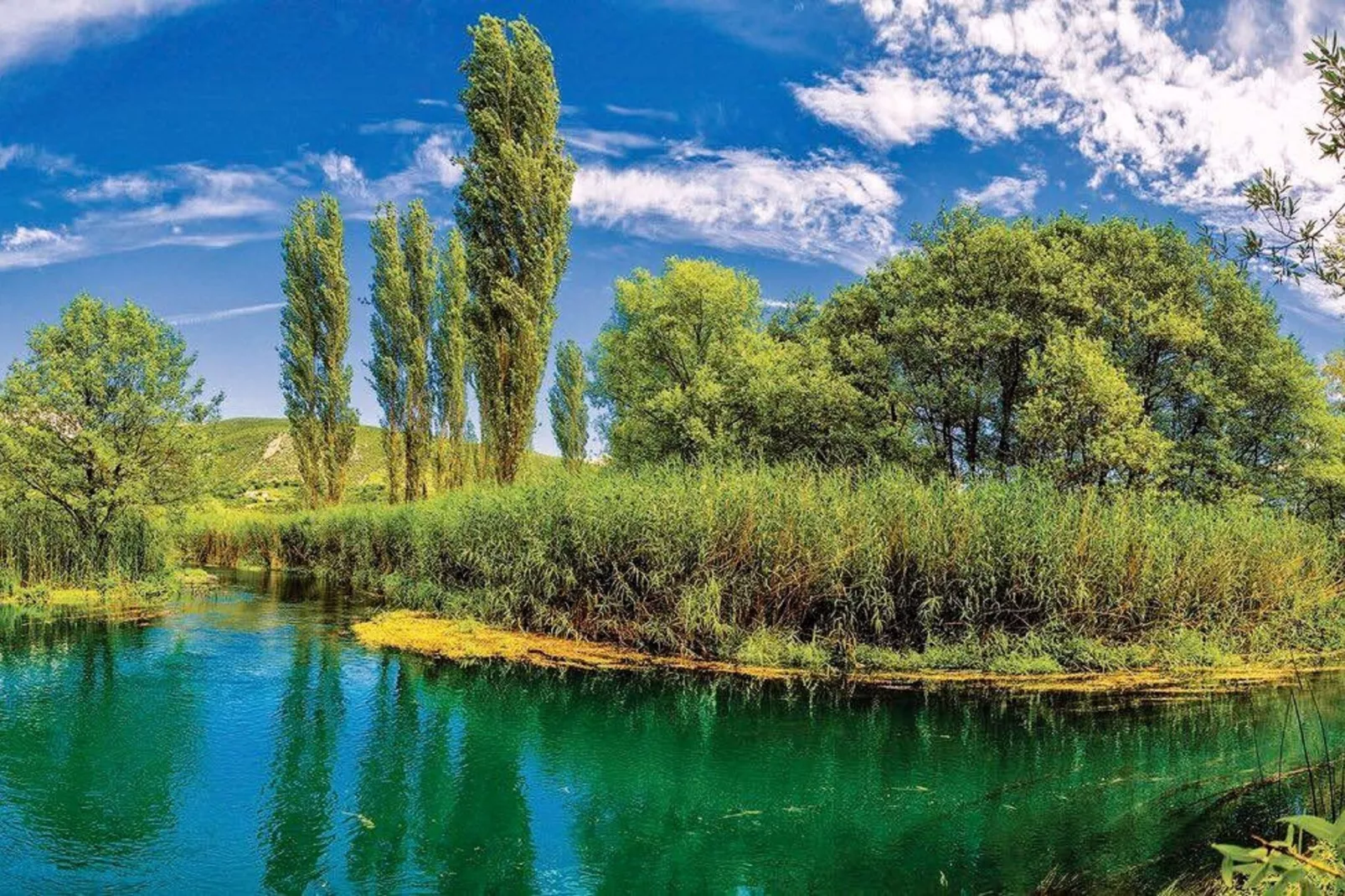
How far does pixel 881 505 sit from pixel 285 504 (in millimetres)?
30248

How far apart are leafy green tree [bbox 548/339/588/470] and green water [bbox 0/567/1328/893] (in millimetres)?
32930

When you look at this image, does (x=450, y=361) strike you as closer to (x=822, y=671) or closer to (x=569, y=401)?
(x=569, y=401)

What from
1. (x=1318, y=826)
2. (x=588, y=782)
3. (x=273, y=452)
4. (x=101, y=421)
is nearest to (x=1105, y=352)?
(x=588, y=782)

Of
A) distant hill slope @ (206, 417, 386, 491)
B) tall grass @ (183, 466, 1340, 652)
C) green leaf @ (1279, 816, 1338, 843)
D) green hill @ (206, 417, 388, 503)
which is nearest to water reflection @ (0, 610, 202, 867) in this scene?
tall grass @ (183, 466, 1340, 652)

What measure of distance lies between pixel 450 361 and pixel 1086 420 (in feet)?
74.6

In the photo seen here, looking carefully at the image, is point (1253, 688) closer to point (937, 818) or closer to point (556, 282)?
point (937, 818)

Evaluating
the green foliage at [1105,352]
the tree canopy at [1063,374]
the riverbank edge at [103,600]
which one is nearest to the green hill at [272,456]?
the riverbank edge at [103,600]

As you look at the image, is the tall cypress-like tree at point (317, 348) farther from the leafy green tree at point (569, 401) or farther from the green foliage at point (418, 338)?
the leafy green tree at point (569, 401)

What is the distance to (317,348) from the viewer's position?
31.4 metres

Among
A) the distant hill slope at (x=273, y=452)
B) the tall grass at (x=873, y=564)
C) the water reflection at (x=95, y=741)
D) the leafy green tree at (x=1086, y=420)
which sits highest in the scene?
the distant hill slope at (x=273, y=452)

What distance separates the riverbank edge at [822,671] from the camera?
9.91 m

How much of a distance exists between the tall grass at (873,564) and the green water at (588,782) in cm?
167

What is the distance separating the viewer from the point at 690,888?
4887mm

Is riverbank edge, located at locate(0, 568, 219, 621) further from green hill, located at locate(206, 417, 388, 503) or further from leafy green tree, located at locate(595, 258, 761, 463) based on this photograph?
green hill, located at locate(206, 417, 388, 503)
